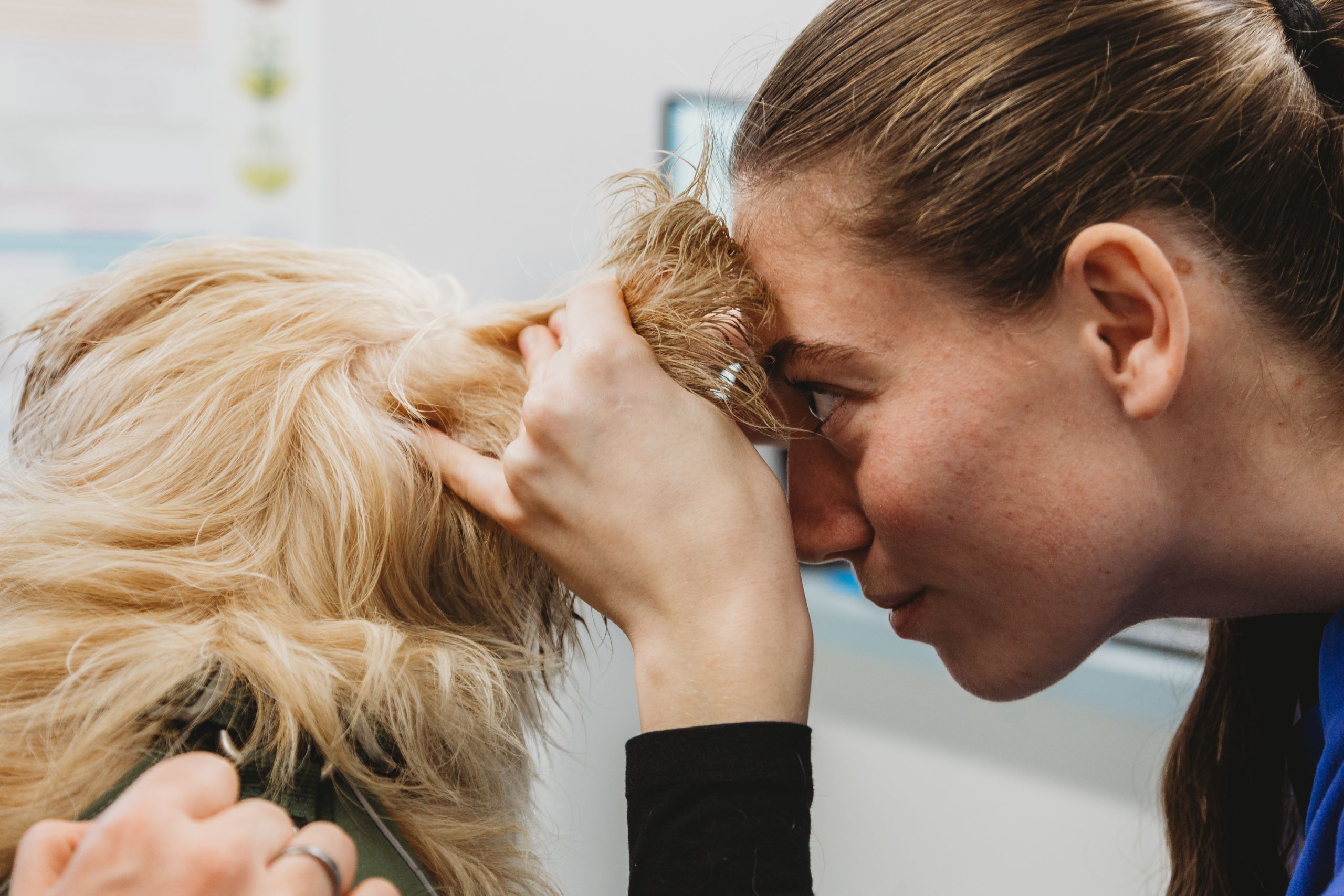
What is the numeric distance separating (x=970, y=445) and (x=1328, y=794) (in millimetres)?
323

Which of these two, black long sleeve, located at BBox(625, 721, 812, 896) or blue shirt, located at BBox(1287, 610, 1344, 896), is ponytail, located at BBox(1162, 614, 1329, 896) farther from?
black long sleeve, located at BBox(625, 721, 812, 896)

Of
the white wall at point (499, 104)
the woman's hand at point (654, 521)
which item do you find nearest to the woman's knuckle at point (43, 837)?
the woman's hand at point (654, 521)

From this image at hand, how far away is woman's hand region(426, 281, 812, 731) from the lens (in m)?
0.67

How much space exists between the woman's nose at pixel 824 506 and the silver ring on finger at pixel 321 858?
0.38m

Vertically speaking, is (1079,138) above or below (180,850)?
above

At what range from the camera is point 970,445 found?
665 millimetres

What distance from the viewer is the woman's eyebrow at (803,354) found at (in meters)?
0.68

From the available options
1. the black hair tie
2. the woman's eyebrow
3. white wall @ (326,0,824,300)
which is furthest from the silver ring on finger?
white wall @ (326,0,824,300)

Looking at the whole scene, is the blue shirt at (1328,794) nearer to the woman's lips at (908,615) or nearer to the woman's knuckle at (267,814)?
the woman's lips at (908,615)

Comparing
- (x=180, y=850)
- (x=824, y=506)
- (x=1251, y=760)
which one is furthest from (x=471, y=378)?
(x=1251, y=760)

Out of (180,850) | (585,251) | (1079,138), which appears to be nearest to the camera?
(180,850)

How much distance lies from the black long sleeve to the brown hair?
0.32 metres

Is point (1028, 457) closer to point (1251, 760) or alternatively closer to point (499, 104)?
point (1251, 760)

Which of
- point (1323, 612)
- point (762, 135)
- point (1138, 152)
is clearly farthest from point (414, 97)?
point (1323, 612)
